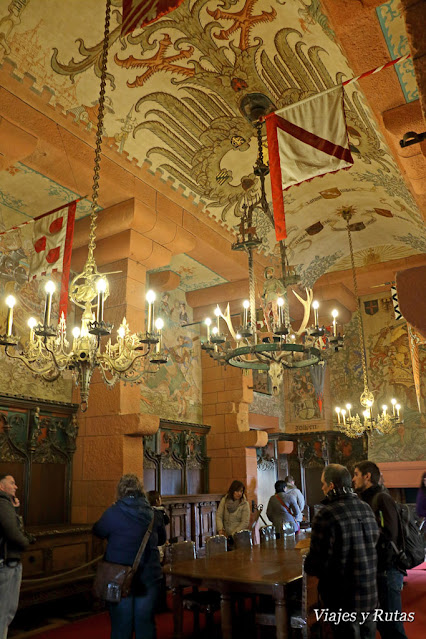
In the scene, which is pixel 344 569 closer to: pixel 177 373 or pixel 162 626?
pixel 162 626

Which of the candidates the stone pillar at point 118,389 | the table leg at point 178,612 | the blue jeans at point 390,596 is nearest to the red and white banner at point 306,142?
the stone pillar at point 118,389

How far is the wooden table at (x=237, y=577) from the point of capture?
343 cm

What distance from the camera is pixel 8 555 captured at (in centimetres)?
358

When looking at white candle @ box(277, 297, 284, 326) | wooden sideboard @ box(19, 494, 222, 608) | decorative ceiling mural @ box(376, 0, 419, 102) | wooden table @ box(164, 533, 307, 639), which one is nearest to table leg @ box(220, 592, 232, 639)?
wooden table @ box(164, 533, 307, 639)

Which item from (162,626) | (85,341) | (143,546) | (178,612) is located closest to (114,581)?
(143,546)

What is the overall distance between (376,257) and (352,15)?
820cm

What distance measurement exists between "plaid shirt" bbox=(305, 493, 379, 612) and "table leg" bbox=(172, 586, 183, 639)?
1.64m

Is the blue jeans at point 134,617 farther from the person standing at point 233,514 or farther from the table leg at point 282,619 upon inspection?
the person standing at point 233,514

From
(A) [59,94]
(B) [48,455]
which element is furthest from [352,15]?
(B) [48,455]

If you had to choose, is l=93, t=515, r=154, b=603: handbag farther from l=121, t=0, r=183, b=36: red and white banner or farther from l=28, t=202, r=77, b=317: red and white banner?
l=121, t=0, r=183, b=36: red and white banner

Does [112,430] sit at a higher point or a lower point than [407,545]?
higher

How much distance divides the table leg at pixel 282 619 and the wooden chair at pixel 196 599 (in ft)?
3.08

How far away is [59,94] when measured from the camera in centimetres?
486

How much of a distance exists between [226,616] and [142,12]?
3999 mm
